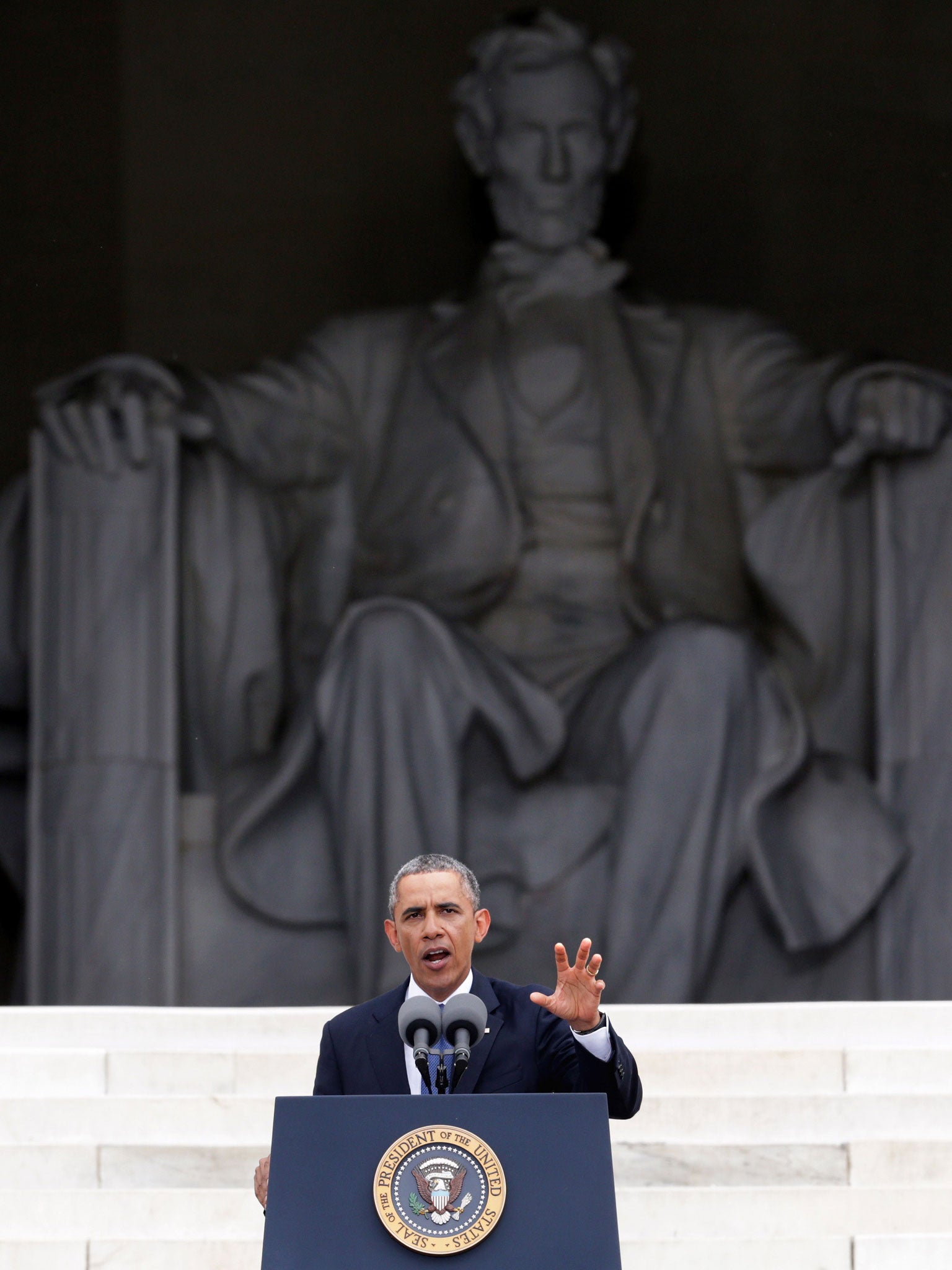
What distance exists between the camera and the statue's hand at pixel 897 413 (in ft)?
19.6

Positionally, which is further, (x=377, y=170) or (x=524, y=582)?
(x=377, y=170)

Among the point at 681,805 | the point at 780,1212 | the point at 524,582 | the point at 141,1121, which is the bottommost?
the point at 681,805

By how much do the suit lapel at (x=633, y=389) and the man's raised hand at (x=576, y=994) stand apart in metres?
4.01

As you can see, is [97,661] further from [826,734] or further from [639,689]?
[826,734]

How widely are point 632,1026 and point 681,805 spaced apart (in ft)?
4.95

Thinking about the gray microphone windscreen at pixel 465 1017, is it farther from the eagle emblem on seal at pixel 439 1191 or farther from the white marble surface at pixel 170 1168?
the white marble surface at pixel 170 1168

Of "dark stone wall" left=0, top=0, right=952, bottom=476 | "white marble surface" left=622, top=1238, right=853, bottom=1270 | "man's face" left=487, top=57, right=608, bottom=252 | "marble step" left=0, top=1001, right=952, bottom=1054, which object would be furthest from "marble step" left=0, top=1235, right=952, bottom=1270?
"dark stone wall" left=0, top=0, right=952, bottom=476

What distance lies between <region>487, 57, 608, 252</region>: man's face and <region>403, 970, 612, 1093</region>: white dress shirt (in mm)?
4210

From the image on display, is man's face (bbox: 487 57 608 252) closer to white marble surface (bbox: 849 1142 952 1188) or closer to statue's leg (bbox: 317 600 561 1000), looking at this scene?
statue's leg (bbox: 317 600 561 1000)

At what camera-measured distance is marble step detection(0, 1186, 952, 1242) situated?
322 cm

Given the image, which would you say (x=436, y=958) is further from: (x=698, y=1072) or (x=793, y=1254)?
(x=698, y=1072)

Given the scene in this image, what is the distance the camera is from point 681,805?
5.85 meters

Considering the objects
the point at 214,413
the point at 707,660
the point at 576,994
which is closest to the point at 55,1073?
the point at 576,994

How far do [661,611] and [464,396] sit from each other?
0.75 m
